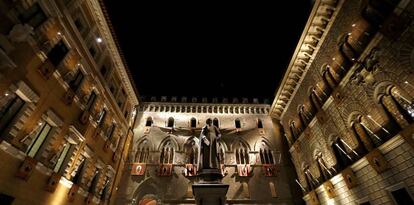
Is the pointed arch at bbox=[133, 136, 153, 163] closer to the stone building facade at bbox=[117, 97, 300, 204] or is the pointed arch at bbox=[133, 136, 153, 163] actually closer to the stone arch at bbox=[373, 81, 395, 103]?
the stone building facade at bbox=[117, 97, 300, 204]

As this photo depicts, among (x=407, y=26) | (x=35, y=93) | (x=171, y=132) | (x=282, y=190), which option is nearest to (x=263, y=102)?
(x=282, y=190)

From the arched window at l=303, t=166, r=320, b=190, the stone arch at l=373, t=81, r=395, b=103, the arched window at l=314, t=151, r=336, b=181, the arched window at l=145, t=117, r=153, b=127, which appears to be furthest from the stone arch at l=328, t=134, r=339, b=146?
the arched window at l=145, t=117, r=153, b=127

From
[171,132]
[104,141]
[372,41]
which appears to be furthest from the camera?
[171,132]

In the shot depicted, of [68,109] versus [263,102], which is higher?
[263,102]

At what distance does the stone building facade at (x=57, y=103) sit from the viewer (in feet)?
31.6

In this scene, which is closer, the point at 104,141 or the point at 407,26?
the point at 407,26

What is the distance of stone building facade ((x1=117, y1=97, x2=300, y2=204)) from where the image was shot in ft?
70.5

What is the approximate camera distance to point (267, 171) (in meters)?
22.9

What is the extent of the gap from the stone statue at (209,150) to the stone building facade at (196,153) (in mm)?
10242

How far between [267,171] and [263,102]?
1032 centimetres

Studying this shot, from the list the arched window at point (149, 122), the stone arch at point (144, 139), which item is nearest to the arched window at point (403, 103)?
the stone arch at point (144, 139)

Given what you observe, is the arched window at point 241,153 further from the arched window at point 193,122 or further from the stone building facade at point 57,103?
the stone building facade at point 57,103

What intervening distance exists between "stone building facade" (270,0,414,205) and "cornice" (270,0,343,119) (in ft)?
0.26

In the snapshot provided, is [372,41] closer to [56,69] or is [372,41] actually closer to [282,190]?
[282,190]
